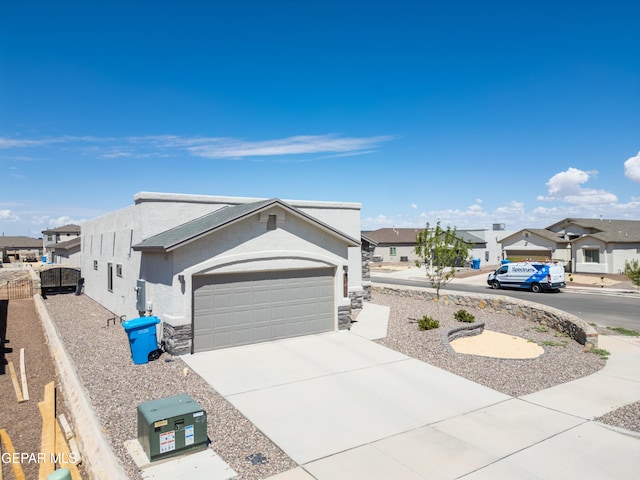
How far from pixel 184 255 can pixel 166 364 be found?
302 centimetres

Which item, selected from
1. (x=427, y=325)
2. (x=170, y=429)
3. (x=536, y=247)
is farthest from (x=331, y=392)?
(x=536, y=247)

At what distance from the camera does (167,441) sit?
673 centimetres

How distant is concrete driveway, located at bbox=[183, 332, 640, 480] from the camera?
6562mm

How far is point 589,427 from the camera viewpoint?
7.88 metres

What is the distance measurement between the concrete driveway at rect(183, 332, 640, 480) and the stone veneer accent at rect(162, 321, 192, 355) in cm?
50

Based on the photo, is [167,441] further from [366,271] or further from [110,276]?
[366,271]

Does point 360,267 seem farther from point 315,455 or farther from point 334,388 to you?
point 315,455

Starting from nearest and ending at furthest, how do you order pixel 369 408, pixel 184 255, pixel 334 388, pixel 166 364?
1. pixel 369 408
2. pixel 334 388
3. pixel 166 364
4. pixel 184 255

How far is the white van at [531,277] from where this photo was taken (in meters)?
29.4

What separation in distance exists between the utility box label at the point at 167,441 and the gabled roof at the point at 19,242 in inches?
3863

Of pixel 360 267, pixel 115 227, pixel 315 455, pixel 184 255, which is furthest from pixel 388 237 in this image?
pixel 315 455

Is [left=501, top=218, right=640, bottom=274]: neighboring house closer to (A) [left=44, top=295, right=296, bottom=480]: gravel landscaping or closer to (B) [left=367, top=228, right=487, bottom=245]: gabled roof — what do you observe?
(B) [left=367, top=228, right=487, bottom=245]: gabled roof

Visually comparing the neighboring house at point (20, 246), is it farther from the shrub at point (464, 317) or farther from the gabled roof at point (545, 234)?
the shrub at point (464, 317)

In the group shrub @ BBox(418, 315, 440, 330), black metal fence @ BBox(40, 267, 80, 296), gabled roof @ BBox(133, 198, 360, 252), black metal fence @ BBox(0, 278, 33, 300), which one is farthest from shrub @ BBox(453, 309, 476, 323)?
black metal fence @ BBox(0, 278, 33, 300)
